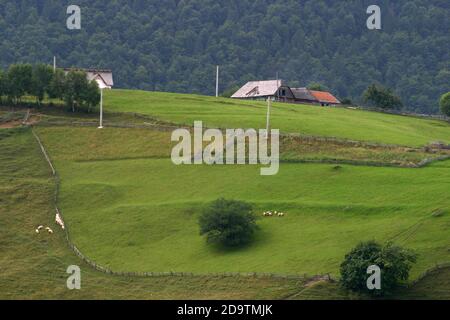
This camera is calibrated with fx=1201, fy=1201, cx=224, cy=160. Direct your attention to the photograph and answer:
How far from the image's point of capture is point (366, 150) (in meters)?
108

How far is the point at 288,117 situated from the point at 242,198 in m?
32.5

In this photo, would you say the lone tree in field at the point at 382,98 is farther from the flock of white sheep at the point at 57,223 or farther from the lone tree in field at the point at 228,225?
the lone tree in field at the point at 228,225

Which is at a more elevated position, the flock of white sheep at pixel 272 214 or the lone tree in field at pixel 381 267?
the flock of white sheep at pixel 272 214

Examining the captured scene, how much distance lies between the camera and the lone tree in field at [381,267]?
76625mm

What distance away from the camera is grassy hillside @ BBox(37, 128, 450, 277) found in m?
84.1

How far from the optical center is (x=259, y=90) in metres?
164

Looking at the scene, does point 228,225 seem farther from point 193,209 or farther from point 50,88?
point 50,88

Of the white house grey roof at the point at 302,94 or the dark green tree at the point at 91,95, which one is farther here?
the white house grey roof at the point at 302,94

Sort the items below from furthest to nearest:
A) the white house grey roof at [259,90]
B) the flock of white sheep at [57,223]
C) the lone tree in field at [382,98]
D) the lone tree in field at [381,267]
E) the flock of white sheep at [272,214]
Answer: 1. the lone tree in field at [382,98]
2. the white house grey roof at [259,90]
3. the flock of white sheep at [57,223]
4. the flock of white sheep at [272,214]
5. the lone tree in field at [381,267]

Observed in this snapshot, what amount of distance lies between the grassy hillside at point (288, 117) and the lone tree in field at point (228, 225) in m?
28.2

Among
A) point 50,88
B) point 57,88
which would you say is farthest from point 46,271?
point 50,88

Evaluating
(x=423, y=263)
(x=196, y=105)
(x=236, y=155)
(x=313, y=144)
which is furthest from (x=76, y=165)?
(x=423, y=263)

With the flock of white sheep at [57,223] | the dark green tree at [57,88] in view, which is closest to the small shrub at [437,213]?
the flock of white sheep at [57,223]
